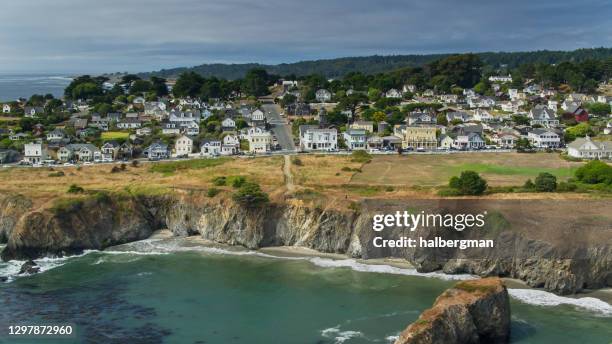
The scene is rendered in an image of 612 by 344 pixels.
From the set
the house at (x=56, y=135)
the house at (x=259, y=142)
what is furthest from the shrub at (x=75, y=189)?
the house at (x=56, y=135)

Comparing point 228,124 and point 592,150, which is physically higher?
point 228,124

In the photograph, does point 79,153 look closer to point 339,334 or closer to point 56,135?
point 56,135

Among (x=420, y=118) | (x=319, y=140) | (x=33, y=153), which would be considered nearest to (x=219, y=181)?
(x=319, y=140)

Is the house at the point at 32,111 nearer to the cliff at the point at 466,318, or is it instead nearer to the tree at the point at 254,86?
the tree at the point at 254,86

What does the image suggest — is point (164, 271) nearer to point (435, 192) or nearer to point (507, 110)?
point (435, 192)

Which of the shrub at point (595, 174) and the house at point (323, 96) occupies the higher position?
the house at point (323, 96)

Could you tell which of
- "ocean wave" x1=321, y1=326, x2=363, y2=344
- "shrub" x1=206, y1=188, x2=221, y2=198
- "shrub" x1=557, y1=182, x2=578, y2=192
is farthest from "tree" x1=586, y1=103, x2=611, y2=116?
"ocean wave" x1=321, y1=326, x2=363, y2=344
